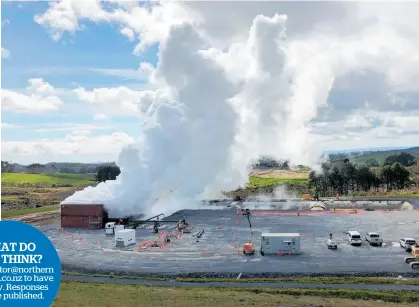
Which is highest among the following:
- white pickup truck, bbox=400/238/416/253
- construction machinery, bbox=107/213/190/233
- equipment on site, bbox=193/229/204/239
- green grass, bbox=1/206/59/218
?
green grass, bbox=1/206/59/218

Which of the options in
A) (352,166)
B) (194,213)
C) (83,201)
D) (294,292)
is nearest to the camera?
(294,292)

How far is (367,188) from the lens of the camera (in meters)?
122

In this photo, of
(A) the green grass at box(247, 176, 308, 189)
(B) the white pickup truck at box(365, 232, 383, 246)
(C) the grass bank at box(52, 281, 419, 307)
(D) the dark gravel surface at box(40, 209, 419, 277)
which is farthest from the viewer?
(A) the green grass at box(247, 176, 308, 189)

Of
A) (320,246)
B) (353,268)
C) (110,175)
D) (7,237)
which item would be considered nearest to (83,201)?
(320,246)

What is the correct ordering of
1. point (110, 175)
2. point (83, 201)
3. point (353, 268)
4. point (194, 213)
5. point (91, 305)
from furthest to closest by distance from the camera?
1. point (110, 175)
2. point (194, 213)
3. point (83, 201)
4. point (353, 268)
5. point (91, 305)

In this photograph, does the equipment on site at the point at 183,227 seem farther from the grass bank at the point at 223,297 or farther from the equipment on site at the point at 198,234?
the grass bank at the point at 223,297

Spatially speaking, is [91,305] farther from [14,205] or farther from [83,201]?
[14,205]

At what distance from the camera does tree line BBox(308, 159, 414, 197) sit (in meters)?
118

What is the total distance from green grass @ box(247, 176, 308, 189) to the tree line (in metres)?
14.8

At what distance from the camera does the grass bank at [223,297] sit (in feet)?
109

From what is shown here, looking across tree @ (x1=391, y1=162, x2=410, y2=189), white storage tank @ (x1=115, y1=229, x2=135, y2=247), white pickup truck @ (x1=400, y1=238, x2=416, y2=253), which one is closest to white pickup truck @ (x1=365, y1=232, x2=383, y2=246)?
white pickup truck @ (x1=400, y1=238, x2=416, y2=253)

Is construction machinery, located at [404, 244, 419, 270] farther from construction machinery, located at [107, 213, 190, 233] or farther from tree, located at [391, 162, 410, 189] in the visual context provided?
tree, located at [391, 162, 410, 189]

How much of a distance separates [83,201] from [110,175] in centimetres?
7000

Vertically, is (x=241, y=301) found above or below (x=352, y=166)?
below
